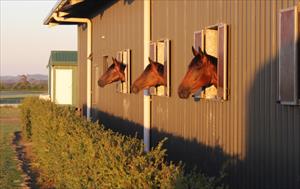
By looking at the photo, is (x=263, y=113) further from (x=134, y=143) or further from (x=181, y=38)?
(x=181, y=38)

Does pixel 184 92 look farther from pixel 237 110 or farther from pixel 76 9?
pixel 76 9

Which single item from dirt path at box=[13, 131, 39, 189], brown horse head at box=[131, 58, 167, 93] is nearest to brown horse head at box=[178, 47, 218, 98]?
brown horse head at box=[131, 58, 167, 93]

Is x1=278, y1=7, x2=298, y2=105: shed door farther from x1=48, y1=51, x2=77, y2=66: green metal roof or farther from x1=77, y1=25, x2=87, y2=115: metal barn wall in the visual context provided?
x1=48, y1=51, x2=77, y2=66: green metal roof

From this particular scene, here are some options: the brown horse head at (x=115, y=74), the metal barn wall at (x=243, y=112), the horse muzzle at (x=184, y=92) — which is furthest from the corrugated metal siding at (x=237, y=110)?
the brown horse head at (x=115, y=74)

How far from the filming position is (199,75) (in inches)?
259

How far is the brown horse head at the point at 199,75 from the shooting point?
6.54 m

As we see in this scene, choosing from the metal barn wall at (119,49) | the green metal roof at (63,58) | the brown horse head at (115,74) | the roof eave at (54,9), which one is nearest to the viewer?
the metal barn wall at (119,49)

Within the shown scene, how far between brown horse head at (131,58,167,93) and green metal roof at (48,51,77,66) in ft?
73.3

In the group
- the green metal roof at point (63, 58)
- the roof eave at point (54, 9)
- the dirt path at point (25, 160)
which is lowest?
the dirt path at point (25, 160)

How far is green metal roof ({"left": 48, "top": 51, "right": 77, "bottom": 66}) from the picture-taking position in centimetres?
3064

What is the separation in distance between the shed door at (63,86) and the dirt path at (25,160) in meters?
8.57

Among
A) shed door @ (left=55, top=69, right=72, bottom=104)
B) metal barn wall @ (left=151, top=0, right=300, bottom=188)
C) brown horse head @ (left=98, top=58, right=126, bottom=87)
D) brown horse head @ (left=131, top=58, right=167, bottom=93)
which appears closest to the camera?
metal barn wall @ (left=151, top=0, right=300, bottom=188)

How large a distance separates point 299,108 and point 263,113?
2.23ft

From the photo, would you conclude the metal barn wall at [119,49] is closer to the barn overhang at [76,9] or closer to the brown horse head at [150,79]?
the barn overhang at [76,9]
